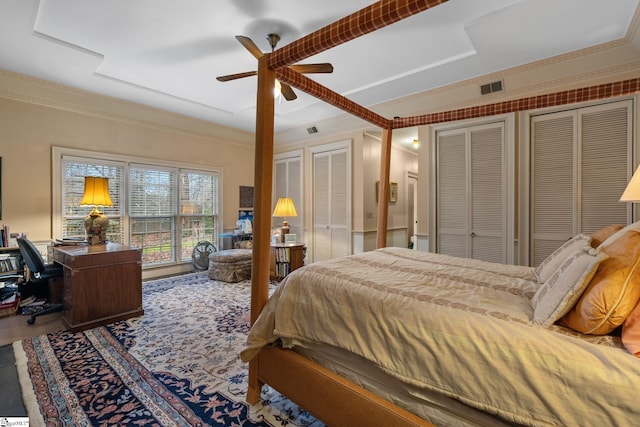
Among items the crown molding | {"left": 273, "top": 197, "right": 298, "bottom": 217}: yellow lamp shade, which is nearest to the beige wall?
the crown molding

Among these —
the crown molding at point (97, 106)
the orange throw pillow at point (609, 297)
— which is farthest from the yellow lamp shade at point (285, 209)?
the orange throw pillow at point (609, 297)

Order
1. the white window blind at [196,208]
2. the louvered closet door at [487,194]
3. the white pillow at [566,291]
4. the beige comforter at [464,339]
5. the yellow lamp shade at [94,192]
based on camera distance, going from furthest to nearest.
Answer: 1. the white window blind at [196,208]
2. the louvered closet door at [487,194]
3. the yellow lamp shade at [94,192]
4. the white pillow at [566,291]
5. the beige comforter at [464,339]

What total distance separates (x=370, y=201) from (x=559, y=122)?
2711mm

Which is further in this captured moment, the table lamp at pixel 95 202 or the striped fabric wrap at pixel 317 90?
the table lamp at pixel 95 202

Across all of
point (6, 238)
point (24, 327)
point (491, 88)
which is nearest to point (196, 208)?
point (6, 238)

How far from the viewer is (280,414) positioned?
174 centimetres

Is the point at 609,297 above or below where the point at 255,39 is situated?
below

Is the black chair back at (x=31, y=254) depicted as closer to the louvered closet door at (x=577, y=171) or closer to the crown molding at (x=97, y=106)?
the crown molding at (x=97, y=106)

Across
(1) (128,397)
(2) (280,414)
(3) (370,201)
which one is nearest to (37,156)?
(1) (128,397)

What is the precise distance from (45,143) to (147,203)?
4.93 ft

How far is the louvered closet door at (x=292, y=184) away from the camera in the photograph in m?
5.91

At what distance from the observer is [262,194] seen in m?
1.76

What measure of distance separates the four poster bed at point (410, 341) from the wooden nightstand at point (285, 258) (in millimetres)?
2492

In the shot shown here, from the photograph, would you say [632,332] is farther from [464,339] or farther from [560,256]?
[560,256]
